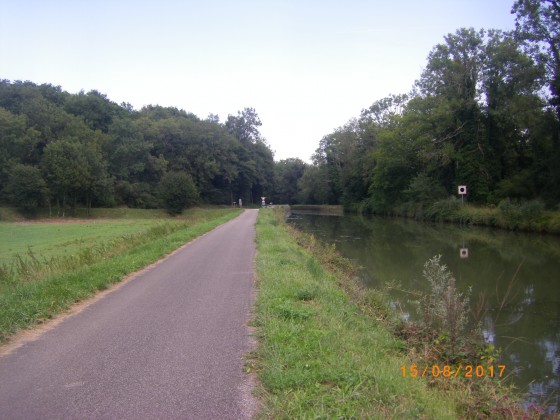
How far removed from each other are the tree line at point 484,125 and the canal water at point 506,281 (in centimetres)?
1140

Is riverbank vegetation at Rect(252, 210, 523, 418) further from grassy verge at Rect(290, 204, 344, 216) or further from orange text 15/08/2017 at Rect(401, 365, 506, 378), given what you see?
grassy verge at Rect(290, 204, 344, 216)

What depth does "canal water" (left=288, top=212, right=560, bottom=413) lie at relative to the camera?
24.6 ft

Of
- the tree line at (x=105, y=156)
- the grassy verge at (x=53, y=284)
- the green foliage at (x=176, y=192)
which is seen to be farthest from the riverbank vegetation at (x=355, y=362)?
the tree line at (x=105, y=156)

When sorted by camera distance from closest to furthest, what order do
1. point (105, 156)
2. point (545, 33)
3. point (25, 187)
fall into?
point (545, 33) → point (25, 187) → point (105, 156)

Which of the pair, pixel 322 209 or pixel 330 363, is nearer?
pixel 330 363

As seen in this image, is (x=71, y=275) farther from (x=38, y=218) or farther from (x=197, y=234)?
(x=38, y=218)

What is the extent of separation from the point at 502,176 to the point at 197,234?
34527 millimetres

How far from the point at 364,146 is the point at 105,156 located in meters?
43.3

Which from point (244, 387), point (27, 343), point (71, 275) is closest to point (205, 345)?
point (244, 387)

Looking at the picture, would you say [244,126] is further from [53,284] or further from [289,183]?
[53,284]

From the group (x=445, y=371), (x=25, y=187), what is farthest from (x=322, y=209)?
(x=445, y=371)

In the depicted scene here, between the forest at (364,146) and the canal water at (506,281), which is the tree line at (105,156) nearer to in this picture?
the forest at (364,146)

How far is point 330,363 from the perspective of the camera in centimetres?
496

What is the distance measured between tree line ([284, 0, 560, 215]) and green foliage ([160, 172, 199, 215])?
26439 mm
